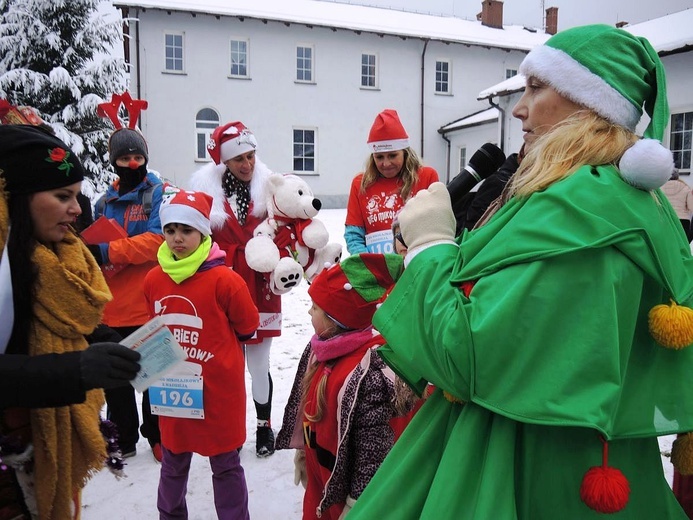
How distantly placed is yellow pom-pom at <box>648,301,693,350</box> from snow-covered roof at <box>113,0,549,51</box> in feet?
65.2

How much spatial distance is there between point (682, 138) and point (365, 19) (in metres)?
13.8

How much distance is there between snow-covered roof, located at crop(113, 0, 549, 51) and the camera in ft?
61.5

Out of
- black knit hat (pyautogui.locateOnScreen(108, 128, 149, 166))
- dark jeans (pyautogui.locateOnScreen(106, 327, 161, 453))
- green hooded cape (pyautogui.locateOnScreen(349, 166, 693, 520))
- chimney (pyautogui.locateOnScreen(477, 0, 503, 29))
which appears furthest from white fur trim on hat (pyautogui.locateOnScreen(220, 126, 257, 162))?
chimney (pyautogui.locateOnScreen(477, 0, 503, 29))

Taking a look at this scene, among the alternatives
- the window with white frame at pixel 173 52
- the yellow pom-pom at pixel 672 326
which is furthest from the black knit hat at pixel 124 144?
the window with white frame at pixel 173 52

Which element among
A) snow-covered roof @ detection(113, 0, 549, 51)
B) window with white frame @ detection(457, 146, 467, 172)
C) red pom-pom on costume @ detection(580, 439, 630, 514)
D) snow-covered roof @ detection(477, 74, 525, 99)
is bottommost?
red pom-pom on costume @ detection(580, 439, 630, 514)

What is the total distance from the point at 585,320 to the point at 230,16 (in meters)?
20.2

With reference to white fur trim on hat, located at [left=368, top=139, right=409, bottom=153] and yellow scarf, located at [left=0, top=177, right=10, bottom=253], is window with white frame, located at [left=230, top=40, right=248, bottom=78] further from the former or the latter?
yellow scarf, located at [left=0, top=177, right=10, bottom=253]

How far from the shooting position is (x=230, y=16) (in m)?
18.8

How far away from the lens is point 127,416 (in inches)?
138

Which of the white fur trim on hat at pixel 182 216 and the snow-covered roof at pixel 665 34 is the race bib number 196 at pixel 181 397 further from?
the snow-covered roof at pixel 665 34

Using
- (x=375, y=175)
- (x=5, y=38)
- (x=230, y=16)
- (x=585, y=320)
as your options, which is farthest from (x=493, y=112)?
(x=585, y=320)

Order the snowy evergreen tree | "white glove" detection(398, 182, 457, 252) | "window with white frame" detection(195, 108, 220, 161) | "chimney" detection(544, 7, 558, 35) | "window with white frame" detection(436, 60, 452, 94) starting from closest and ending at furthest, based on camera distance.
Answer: "white glove" detection(398, 182, 457, 252)
the snowy evergreen tree
"window with white frame" detection(195, 108, 220, 161)
"window with white frame" detection(436, 60, 452, 94)
"chimney" detection(544, 7, 558, 35)

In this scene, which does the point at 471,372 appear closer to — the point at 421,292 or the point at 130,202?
the point at 421,292

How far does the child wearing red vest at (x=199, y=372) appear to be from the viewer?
2.60 m
